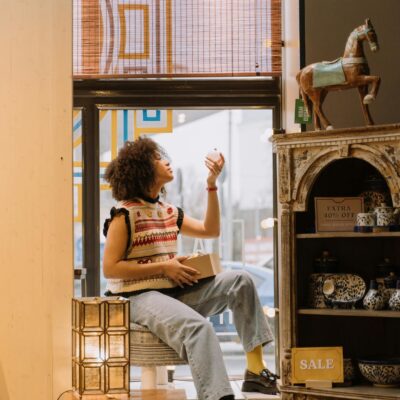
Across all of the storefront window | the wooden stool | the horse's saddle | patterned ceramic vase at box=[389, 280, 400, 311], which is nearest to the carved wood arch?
the horse's saddle

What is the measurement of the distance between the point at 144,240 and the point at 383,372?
1.12 metres

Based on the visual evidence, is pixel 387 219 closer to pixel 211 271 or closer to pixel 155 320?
Result: pixel 211 271

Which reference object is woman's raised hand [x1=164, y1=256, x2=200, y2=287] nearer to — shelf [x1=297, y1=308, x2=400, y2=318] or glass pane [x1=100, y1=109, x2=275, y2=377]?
shelf [x1=297, y1=308, x2=400, y2=318]

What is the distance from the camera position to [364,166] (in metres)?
3.34

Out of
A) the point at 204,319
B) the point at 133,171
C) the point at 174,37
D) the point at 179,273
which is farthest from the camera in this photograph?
the point at 174,37

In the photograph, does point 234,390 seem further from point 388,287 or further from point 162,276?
point 388,287

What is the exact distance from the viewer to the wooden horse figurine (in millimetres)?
2951

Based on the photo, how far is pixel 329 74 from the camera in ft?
9.91

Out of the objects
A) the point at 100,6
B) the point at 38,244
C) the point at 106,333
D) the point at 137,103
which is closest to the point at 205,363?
the point at 106,333

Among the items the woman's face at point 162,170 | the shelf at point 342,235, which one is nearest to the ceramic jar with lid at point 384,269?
the shelf at point 342,235

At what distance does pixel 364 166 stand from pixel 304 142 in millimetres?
429

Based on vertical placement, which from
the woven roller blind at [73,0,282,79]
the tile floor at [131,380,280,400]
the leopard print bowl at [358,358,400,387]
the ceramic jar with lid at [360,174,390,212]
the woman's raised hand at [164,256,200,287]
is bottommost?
the tile floor at [131,380,280,400]

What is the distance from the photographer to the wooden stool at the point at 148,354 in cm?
296

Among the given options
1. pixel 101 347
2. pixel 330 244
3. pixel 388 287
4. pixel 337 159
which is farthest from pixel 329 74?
pixel 101 347
